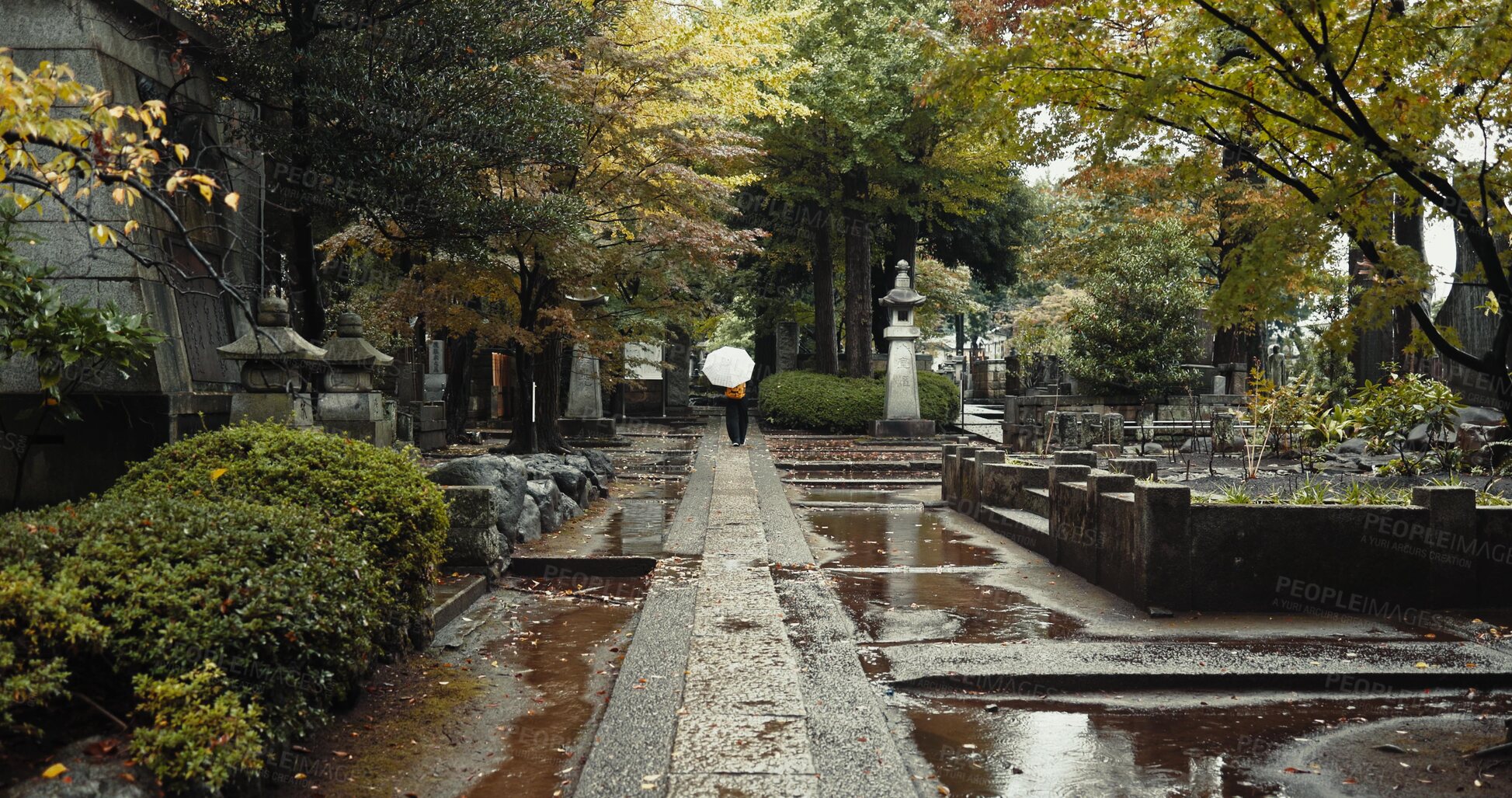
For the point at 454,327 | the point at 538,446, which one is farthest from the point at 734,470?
the point at 454,327

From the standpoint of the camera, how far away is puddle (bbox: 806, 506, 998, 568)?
9648 mm

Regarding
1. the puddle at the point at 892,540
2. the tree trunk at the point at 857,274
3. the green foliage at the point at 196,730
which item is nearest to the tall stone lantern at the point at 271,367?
the puddle at the point at 892,540

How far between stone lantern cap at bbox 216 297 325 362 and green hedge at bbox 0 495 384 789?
392cm

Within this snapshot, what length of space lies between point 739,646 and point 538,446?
38.8 ft

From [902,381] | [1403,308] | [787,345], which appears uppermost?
[787,345]

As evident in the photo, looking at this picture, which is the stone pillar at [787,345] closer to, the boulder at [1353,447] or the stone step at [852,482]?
the stone step at [852,482]

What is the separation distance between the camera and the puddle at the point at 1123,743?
169 inches

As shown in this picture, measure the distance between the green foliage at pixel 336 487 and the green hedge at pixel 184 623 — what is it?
2.12ft

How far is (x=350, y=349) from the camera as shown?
33.4 ft

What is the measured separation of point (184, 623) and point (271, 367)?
5257 mm

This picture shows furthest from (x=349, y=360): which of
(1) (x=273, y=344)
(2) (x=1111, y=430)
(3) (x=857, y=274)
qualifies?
(3) (x=857, y=274)

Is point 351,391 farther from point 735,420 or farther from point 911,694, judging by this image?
point 735,420

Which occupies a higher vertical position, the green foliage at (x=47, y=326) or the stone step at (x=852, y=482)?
the green foliage at (x=47, y=326)

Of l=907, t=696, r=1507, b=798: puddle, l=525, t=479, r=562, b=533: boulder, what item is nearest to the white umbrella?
l=525, t=479, r=562, b=533: boulder
